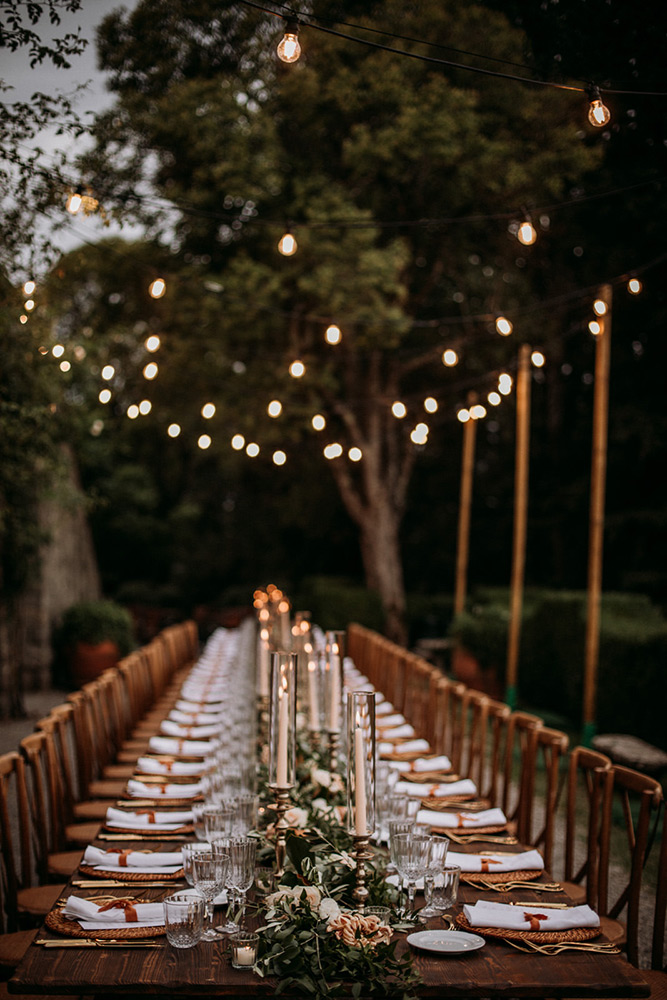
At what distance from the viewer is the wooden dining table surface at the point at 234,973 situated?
1.96m

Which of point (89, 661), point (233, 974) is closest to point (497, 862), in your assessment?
point (233, 974)

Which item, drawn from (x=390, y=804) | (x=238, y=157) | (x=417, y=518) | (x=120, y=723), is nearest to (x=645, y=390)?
(x=417, y=518)

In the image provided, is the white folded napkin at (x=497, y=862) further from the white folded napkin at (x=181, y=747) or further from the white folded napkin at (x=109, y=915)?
the white folded napkin at (x=181, y=747)

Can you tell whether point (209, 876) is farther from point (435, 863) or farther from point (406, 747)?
point (406, 747)

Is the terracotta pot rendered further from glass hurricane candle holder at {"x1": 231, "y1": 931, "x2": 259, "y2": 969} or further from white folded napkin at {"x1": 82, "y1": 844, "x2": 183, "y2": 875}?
glass hurricane candle holder at {"x1": 231, "y1": 931, "x2": 259, "y2": 969}

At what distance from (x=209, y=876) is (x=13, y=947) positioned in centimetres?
111

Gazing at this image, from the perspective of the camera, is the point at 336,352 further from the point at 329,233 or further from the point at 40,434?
the point at 40,434

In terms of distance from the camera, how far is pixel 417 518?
18484mm

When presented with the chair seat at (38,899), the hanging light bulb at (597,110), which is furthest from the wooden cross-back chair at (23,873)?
the hanging light bulb at (597,110)

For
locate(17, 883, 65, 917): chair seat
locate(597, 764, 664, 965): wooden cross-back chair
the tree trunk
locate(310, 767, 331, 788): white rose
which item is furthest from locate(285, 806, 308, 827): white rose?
the tree trunk

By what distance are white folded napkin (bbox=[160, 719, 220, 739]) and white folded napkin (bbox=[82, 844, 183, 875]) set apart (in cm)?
195

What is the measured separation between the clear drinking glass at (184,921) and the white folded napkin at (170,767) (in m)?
1.75

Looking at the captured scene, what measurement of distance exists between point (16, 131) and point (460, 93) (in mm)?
8328

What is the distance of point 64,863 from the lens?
3.58 m
